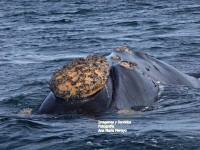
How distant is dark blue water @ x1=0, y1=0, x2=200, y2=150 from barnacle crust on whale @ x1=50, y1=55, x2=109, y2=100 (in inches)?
15.1

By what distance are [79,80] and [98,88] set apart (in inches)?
13.3

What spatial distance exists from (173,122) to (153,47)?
12.2 metres

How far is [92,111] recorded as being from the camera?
28.4 ft

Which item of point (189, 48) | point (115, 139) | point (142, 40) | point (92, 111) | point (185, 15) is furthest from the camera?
point (185, 15)

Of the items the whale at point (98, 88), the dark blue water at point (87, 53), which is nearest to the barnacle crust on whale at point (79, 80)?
the whale at point (98, 88)

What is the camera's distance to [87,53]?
20062 millimetres

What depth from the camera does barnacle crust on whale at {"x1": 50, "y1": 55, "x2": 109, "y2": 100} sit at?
8.63 m

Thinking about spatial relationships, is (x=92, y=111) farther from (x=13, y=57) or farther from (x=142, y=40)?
(x=142, y=40)

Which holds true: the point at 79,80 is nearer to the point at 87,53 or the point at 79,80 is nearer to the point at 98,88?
the point at 98,88

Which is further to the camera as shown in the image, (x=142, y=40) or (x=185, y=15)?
(x=185, y=15)

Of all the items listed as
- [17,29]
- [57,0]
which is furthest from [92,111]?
[57,0]

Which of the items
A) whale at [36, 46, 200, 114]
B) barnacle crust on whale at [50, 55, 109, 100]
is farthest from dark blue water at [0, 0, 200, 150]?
barnacle crust on whale at [50, 55, 109, 100]

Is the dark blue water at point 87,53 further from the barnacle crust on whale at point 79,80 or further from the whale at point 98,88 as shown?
the barnacle crust on whale at point 79,80

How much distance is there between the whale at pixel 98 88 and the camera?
865 centimetres
